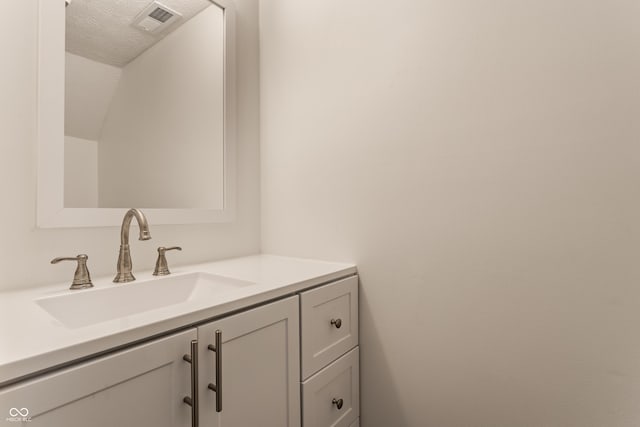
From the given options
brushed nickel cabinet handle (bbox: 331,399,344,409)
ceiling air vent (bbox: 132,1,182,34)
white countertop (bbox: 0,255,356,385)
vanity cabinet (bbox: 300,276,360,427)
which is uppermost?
ceiling air vent (bbox: 132,1,182,34)

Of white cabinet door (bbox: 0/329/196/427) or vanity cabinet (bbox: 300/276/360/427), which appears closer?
white cabinet door (bbox: 0/329/196/427)

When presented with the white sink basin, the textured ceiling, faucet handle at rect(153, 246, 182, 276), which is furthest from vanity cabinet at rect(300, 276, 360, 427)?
the textured ceiling

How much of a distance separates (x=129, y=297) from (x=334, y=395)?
2.25 ft

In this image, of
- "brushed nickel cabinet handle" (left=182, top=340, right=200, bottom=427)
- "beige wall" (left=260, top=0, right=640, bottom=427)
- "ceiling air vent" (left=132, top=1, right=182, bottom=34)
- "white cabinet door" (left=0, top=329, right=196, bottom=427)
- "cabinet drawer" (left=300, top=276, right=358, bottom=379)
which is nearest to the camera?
"white cabinet door" (left=0, top=329, right=196, bottom=427)

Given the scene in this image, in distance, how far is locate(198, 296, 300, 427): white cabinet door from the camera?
0.69 metres

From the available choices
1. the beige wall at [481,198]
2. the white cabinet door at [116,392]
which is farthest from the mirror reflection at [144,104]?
the white cabinet door at [116,392]

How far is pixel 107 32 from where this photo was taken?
103 centimetres

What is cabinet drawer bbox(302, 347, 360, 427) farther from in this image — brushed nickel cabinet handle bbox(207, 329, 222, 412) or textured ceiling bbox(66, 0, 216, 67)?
textured ceiling bbox(66, 0, 216, 67)

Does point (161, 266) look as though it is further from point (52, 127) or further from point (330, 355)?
point (330, 355)

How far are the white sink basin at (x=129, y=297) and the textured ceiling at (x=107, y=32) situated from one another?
2.27 ft

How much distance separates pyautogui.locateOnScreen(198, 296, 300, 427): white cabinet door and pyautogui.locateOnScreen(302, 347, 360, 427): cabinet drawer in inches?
2.0

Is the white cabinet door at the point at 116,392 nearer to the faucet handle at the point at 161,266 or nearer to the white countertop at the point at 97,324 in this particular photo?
the white countertop at the point at 97,324

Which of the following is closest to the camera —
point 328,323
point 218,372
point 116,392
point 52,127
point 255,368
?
point 116,392

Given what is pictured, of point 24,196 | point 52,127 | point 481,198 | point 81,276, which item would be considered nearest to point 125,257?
point 81,276
